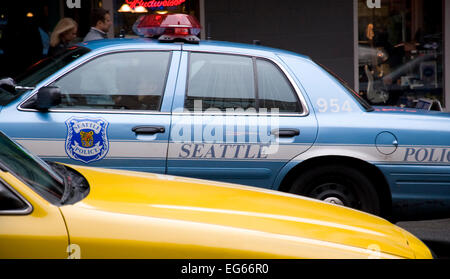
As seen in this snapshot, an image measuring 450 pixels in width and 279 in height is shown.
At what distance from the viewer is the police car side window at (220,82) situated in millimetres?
5438

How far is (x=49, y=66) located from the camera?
18.2 ft

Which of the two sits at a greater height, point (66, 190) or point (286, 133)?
point (66, 190)

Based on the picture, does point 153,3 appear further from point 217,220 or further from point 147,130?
point 217,220

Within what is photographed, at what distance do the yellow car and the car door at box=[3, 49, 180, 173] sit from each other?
5.70ft

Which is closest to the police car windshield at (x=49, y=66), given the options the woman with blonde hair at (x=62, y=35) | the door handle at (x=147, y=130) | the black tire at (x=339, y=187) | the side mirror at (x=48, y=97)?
the side mirror at (x=48, y=97)

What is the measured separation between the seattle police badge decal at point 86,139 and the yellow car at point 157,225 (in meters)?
1.72

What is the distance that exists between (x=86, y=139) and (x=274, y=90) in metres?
1.47

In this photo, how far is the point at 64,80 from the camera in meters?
5.34

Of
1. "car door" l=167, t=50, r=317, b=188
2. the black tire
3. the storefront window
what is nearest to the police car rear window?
"car door" l=167, t=50, r=317, b=188

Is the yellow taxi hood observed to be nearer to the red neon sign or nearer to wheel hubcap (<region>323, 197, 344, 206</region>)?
wheel hubcap (<region>323, 197, 344, 206</region>)
